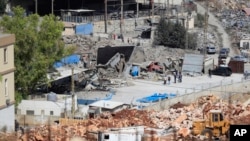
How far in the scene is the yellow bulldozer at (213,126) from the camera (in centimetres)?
2139

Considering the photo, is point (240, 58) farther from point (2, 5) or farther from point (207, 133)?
point (207, 133)

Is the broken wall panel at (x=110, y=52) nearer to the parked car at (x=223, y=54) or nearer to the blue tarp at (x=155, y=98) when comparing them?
the parked car at (x=223, y=54)

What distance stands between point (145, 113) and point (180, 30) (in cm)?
1764

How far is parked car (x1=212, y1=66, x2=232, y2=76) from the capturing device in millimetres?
34969

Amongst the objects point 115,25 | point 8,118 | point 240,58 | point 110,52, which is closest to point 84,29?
point 115,25

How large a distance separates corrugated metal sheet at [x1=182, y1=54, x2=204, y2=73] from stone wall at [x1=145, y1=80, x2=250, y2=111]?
331cm

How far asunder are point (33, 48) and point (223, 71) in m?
9.32

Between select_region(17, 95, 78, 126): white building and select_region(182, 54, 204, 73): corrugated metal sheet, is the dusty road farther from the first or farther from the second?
select_region(17, 95, 78, 126): white building

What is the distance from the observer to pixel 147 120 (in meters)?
24.4

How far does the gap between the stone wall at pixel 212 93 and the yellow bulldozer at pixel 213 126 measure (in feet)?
16.9

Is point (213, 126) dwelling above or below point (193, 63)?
below

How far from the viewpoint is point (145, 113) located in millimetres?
25688

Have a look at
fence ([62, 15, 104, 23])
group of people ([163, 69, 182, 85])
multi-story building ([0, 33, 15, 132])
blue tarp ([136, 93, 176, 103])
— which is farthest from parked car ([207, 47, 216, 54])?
multi-story building ([0, 33, 15, 132])

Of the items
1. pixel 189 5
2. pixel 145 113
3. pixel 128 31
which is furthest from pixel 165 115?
pixel 189 5
